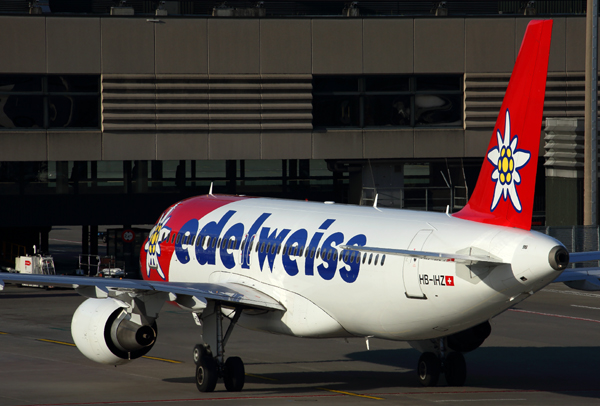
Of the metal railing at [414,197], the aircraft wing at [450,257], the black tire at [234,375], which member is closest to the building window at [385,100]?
the metal railing at [414,197]

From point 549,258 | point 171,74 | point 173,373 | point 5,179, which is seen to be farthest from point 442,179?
point 549,258

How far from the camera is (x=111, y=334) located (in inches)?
984

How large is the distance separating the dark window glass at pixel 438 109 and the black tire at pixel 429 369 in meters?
26.5

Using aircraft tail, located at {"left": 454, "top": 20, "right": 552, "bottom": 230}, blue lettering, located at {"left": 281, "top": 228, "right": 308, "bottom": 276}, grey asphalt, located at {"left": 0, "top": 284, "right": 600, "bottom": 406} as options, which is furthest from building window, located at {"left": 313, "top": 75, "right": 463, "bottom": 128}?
aircraft tail, located at {"left": 454, "top": 20, "right": 552, "bottom": 230}

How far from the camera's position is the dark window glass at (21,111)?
157 feet

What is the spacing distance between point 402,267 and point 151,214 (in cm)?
3035

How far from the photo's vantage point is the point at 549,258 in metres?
19.6

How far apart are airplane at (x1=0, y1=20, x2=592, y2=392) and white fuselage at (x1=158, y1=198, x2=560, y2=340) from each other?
1.3 inches

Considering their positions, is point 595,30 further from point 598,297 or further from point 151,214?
point 151,214

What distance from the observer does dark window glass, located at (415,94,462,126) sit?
166ft

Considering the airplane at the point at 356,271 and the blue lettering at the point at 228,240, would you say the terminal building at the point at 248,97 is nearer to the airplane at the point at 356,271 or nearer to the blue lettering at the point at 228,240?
the airplane at the point at 356,271

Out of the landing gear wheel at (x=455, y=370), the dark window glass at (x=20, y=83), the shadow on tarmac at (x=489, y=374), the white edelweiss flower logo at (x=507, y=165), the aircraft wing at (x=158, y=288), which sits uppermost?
the dark window glass at (x=20, y=83)

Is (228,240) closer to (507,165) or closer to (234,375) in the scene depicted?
(234,375)

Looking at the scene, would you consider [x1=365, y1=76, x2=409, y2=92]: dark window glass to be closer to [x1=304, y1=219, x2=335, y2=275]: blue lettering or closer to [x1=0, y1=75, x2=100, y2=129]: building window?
[x1=0, y1=75, x2=100, y2=129]: building window
